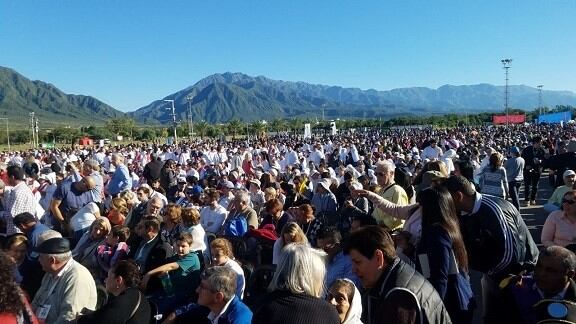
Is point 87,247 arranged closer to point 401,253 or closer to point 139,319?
point 139,319

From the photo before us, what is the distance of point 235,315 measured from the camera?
10.8 feet

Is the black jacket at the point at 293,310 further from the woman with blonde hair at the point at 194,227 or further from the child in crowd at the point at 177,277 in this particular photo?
the woman with blonde hair at the point at 194,227

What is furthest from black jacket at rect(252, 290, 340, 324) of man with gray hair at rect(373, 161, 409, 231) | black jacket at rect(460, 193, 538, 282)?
man with gray hair at rect(373, 161, 409, 231)

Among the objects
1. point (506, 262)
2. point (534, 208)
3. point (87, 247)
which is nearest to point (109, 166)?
point (87, 247)

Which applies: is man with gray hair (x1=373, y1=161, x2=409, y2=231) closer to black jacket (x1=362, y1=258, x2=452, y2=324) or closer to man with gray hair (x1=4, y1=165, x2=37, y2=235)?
black jacket (x1=362, y1=258, x2=452, y2=324)

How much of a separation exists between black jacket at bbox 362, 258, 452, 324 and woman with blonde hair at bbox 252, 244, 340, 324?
0.28 metres

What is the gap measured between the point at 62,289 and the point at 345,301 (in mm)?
2152

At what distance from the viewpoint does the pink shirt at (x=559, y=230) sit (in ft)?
14.6

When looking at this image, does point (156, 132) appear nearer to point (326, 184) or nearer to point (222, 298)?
point (326, 184)

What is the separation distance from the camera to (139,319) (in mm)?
3645

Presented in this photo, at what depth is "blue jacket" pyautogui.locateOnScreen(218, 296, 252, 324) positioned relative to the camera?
3.27 metres

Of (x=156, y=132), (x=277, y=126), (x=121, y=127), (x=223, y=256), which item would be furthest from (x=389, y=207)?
(x=277, y=126)

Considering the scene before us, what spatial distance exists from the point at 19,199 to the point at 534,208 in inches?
432

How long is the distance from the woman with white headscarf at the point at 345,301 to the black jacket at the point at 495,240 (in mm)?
1040
